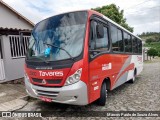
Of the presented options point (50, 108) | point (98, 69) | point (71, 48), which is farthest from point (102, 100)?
point (71, 48)

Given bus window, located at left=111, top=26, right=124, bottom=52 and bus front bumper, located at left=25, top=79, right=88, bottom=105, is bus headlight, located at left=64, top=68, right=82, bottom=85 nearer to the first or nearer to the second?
bus front bumper, located at left=25, top=79, right=88, bottom=105

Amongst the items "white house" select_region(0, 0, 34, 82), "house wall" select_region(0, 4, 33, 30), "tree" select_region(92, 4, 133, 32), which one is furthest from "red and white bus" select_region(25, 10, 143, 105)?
"tree" select_region(92, 4, 133, 32)

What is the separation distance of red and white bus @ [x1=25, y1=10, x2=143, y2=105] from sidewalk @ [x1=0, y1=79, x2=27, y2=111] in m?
0.95

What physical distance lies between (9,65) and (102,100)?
19.0ft

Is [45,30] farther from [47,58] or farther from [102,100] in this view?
[102,100]

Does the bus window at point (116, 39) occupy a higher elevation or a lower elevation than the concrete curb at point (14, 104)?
higher

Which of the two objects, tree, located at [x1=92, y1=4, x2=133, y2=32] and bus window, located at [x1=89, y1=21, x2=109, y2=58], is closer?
bus window, located at [x1=89, y1=21, x2=109, y2=58]

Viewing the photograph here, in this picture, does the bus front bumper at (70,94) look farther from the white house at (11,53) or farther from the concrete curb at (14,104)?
the white house at (11,53)

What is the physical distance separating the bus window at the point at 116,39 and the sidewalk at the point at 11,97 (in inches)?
151

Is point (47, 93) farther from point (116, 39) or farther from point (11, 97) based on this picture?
point (116, 39)

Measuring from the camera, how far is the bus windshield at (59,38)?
192 inches

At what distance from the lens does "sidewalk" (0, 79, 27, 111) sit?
586 cm

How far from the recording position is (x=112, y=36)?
7.02m

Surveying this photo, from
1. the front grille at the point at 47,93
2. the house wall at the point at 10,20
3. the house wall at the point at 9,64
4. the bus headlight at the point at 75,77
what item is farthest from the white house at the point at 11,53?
the bus headlight at the point at 75,77
